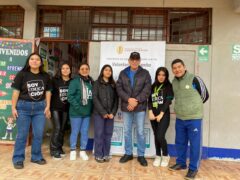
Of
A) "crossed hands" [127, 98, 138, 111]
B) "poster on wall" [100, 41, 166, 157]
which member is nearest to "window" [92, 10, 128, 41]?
"poster on wall" [100, 41, 166, 157]

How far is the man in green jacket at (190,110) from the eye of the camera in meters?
3.59

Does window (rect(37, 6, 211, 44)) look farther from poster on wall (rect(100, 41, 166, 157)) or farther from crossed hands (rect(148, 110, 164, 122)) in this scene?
crossed hands (rect(148, 110, 164, 122))

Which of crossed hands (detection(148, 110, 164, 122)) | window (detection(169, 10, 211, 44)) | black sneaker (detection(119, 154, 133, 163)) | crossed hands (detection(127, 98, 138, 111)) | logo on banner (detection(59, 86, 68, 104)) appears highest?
window (detection(169, 10, 211, 44))

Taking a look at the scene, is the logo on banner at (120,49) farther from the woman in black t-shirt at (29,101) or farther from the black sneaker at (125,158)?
the black sneaker at (125,158)

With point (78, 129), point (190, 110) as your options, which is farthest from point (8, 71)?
point (190, 110)

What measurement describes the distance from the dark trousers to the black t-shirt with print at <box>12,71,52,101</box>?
944 millimetres

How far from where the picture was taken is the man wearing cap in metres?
4.08

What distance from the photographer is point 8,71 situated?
4.91m

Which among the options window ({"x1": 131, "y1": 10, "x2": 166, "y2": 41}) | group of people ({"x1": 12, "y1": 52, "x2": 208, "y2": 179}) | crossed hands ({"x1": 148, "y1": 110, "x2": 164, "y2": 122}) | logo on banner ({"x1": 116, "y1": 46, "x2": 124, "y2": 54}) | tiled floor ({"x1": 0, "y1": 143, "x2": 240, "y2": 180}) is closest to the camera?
tiled floor ({"x1": 0, "y1": 143, "x2": 240, "y2": 180})

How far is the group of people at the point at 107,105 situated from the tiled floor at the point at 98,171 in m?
0.13

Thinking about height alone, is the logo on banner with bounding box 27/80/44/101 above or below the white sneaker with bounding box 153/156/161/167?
above

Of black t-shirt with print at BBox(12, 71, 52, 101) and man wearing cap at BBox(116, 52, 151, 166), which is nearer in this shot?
black t-shirt with print at BBox(12, 71, 52, 101)

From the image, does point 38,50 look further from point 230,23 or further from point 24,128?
point 230,23

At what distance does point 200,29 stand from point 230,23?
518 millimetres
